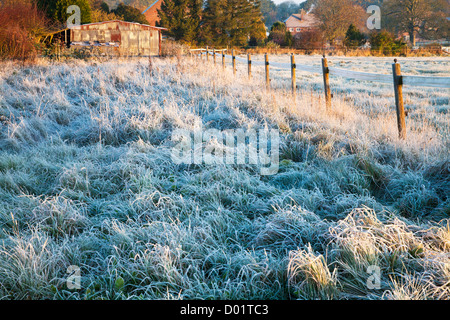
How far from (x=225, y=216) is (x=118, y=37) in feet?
77.9

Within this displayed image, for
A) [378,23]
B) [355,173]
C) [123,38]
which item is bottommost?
[355,173]

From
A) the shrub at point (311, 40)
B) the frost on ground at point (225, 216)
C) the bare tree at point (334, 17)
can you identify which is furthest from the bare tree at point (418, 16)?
the frost on ground at point (225, 216)

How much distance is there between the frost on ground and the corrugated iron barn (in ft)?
62.6

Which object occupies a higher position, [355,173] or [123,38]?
[123,38]

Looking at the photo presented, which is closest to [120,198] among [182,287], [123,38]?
[182,287]

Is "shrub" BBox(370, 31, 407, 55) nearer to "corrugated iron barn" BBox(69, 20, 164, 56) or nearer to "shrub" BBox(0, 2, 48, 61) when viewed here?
"corrugated iron barn" BBox(69, 20, 164, 56)

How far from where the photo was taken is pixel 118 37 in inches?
937

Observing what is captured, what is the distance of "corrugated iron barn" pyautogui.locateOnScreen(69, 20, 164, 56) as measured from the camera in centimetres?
2264

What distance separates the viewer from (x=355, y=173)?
3.60 metres

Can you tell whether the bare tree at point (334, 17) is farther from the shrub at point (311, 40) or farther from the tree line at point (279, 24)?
the shrub at point (311, 40)

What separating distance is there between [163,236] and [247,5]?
4107 centimetres

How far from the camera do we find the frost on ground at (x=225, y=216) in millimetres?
2129

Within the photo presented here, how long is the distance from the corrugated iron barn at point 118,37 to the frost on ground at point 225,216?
1907cm
